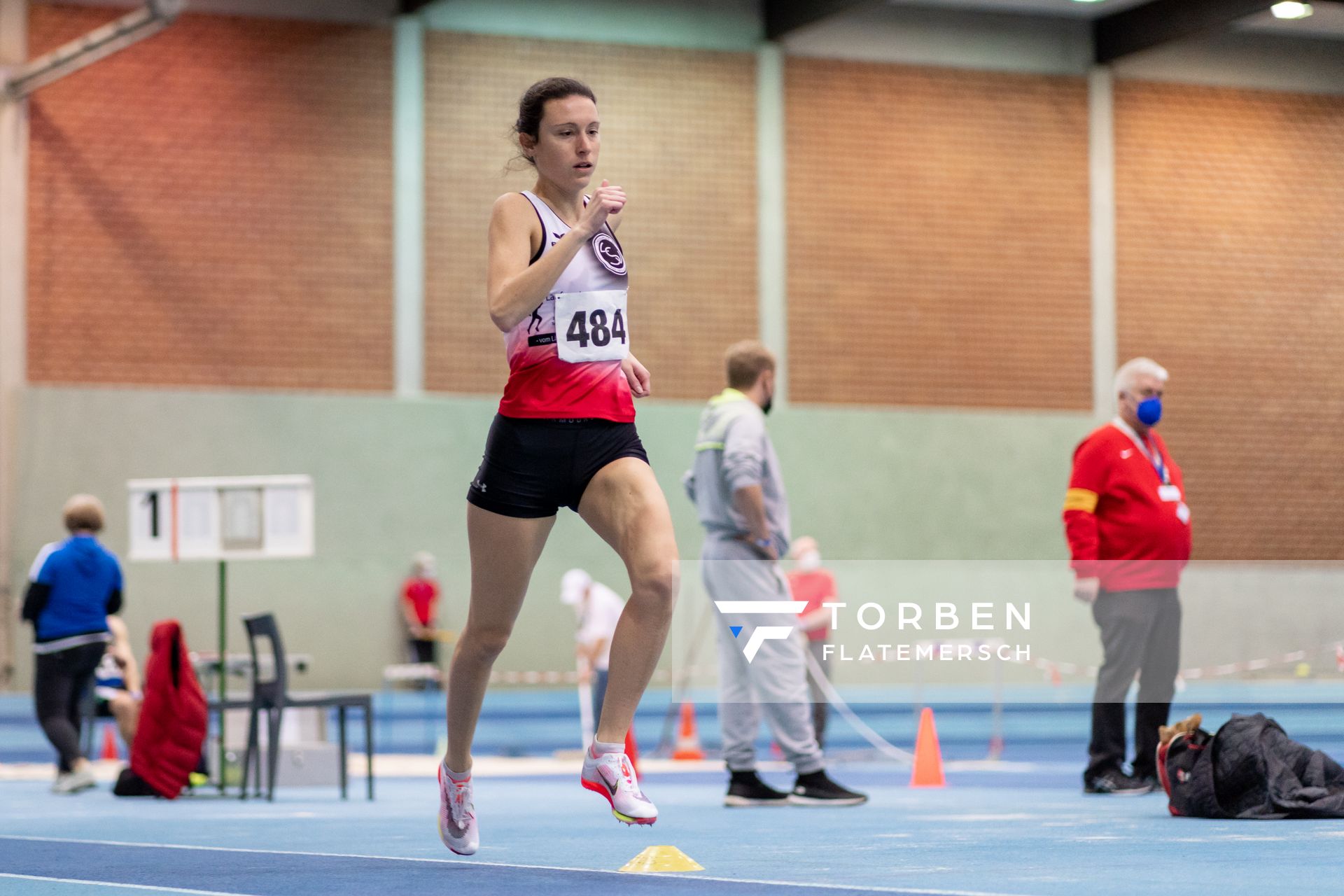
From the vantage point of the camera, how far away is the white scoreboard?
8133 millimetres

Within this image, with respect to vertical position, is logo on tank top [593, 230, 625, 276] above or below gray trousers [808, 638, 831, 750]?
above

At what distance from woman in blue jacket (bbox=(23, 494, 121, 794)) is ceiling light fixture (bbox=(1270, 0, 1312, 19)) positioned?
11.3 meters

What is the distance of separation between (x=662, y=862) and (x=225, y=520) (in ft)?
15.6

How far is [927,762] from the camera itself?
28.1 ft

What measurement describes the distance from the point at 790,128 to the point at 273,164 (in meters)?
5.30

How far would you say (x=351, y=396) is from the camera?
17.5m

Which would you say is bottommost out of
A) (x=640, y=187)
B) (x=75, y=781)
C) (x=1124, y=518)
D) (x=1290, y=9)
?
(x=75, y=781)

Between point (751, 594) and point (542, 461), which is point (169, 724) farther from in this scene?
point (542, 461)

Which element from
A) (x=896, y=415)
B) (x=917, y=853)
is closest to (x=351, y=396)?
(x=896, y=415)

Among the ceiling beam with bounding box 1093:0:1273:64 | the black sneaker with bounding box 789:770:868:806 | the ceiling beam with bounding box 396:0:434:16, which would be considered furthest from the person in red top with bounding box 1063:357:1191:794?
the ceiling beam with bounding box 396:0:434:16

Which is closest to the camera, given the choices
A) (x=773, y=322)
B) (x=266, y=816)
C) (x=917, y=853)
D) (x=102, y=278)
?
(x=917, y=853)

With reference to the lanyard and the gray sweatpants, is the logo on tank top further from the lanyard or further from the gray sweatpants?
the lanyard

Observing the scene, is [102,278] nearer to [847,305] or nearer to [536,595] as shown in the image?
[536,595]

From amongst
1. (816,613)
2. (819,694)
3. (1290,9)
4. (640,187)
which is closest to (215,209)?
(640,187)
